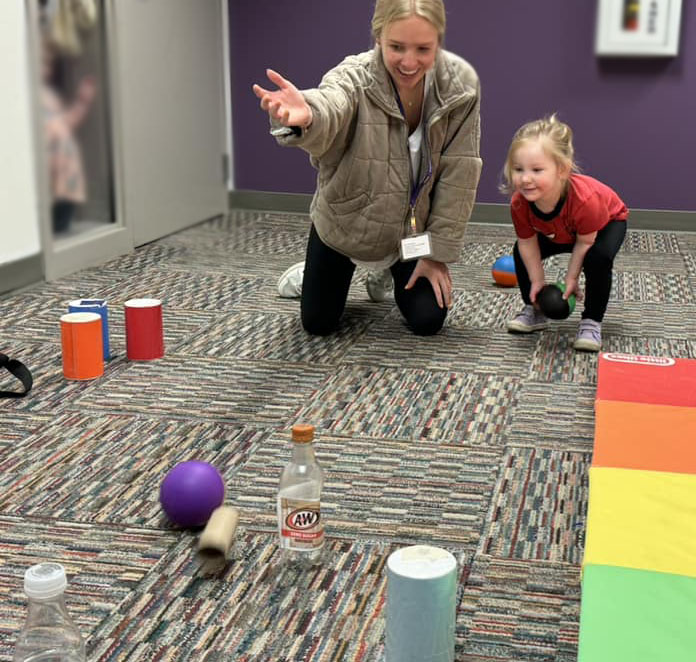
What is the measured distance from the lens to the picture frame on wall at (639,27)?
4855 mm

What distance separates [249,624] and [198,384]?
1197mm

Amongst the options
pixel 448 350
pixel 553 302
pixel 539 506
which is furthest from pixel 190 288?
pixel 539 506

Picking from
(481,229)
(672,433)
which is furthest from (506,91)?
(672,433)

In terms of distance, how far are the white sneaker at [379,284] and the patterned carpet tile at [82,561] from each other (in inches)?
72.3

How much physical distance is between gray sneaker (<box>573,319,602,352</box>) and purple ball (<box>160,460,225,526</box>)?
4.85ft

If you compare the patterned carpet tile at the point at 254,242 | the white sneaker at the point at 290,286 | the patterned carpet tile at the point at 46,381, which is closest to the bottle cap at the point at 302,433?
the patterned carpet tile at the point at 46,381

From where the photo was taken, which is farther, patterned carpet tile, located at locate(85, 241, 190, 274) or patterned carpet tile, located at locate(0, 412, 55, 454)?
patterned carpet tile, located at locate(85, 241, 190, 274)

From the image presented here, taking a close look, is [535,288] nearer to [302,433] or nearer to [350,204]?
[350,204]

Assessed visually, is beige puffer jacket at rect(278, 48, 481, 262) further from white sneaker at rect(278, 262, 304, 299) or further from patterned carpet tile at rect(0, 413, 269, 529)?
patterned carpet tile at rect(0, 413, 269, 529)

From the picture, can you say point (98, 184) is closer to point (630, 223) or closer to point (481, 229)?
point (481, 229)

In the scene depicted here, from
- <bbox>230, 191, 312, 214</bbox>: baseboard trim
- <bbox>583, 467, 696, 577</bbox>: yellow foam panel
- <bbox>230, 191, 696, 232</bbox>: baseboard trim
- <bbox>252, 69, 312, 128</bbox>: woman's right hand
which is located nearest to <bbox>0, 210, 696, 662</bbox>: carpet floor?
<bbox>583, 467, 696, 577</bbox>: yellow foam panel

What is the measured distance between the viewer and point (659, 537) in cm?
159

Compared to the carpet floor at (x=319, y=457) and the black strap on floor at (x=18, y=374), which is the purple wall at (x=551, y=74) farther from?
the black strap on floor at (x=18, y=374)

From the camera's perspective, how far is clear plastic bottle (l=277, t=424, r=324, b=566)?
1.68 metres
